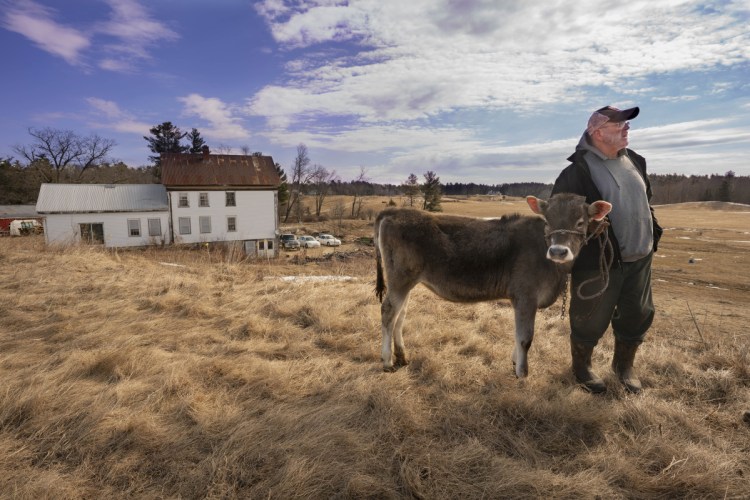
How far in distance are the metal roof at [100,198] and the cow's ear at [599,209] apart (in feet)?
130

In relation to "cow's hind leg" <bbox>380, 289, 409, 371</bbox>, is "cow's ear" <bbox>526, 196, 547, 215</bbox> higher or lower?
higher

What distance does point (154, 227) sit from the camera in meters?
36.2

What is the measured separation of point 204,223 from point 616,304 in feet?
130

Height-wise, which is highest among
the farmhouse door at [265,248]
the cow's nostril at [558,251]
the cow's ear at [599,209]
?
the cow's ear at [599,209]

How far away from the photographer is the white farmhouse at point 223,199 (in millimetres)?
37188

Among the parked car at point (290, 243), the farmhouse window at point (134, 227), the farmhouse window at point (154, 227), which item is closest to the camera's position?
the farmhouse window at point (134, 227)

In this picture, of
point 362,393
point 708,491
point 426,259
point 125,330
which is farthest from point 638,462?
point 125,330

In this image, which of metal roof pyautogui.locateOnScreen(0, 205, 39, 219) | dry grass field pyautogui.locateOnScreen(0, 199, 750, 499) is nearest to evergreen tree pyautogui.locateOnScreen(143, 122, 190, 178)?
metal roof pyautogui.locateOnScreen(0, 205, 39, 219)

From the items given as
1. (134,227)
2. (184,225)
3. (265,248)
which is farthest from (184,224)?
(265,248)

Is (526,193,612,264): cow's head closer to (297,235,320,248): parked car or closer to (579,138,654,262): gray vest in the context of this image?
(579,138,654,262): gray vest

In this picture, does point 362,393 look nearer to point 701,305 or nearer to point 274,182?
point 701,305

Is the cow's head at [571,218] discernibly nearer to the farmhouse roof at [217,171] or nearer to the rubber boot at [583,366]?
the rubber boot at [583,366]

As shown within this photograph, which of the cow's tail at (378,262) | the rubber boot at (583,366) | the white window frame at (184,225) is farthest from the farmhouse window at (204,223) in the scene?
the rubber boot at (583,366)

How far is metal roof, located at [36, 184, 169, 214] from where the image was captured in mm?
32406
